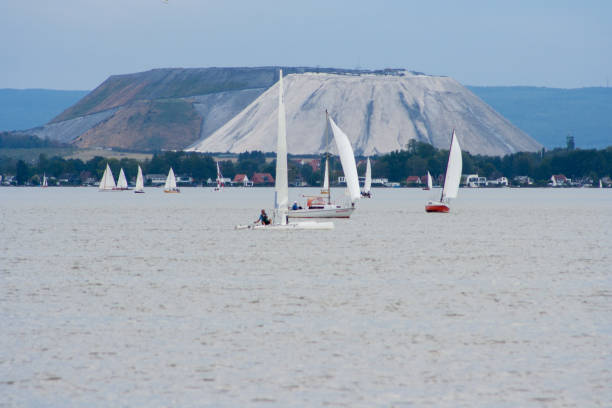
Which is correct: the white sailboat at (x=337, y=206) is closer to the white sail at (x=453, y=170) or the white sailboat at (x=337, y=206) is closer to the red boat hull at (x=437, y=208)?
the white sail at (x=453, y=170)

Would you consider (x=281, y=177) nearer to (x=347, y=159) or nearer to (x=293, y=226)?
(x=293, y=226)

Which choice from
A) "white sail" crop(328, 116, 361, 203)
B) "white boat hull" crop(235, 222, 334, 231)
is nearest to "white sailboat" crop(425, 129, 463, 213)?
"white sail" crop(328, 116, 361, 203)

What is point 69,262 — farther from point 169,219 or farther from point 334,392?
point 169,219

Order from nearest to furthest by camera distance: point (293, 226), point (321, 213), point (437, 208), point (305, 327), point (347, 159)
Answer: point (305, 327), point (293, 226), point (321, 213), point (347, 159), point (437, 208)

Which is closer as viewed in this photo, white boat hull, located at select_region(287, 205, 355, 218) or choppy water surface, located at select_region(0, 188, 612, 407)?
choppy water surface, located at select_region(0, 188, 612, 407)

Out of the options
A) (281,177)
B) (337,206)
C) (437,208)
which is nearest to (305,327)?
(281,177)

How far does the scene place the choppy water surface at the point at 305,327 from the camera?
2652 centimetres

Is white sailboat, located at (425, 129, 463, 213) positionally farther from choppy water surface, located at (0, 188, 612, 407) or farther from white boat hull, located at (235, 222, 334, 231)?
choppy water surface, located at (0, 188, 612, 407)

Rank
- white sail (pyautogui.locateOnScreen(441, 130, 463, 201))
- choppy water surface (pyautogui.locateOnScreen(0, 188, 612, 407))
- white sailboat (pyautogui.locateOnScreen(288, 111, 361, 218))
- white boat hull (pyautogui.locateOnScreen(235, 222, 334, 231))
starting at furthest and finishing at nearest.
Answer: white sail (pyautogui.locateOnScreen(441, 130, 463, 201)), white sailboat (pyautogui.locateOnScreen(288, 111, 361, 218)), white boat hull (pyautogui.locateOnScreen(235, 222, 334, 231)), choppy water surface (pyautogui.locateOnScreen(0, 188, 612, 407))

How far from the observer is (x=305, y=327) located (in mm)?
35781

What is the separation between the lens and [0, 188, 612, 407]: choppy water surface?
87.0 ft

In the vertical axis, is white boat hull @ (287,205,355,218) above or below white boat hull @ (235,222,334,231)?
above

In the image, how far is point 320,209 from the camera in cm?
10931

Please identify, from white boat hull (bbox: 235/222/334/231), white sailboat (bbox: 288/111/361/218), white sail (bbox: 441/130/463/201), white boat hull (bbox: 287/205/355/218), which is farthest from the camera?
white sail (bbox: 441/130/463/201)
